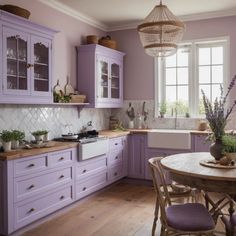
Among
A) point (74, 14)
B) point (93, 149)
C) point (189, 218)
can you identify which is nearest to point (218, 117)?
point (189, 218)

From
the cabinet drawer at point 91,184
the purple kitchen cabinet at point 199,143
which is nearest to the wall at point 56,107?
the cabinet drawer at point 91,184

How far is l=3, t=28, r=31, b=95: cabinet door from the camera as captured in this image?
321 centimetres

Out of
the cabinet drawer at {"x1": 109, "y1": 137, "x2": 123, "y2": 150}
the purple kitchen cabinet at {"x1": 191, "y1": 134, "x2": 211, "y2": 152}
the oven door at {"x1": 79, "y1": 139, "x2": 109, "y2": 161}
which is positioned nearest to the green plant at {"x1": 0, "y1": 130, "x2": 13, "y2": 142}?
the oven door at {"x1": 79, "y1": 139, "x2": 109, "y2": 161}

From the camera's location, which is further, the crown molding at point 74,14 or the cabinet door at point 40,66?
the crown molding at point 74,14

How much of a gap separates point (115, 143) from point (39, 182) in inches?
68.0

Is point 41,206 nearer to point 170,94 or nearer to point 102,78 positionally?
point 102,78

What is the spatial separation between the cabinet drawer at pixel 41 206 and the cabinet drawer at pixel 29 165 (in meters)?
0.31

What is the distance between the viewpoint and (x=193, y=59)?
205 inches

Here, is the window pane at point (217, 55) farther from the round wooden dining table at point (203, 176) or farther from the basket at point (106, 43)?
the round wooden dining table at point (203, 176)

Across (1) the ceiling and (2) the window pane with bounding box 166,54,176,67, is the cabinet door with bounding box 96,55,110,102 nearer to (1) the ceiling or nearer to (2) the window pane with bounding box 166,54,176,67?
(1) the ceiling

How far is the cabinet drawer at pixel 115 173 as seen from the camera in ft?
15.4

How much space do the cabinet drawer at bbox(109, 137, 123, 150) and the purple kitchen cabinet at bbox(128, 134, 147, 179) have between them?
0.26 meters

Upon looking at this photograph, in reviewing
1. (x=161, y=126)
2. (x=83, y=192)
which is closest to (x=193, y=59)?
(x=161, y=126)

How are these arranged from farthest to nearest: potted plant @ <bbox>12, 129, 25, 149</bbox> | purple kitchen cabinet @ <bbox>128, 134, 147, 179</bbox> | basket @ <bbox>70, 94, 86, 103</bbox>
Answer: purple kitchen cabinet @ <bbox>128, 134, 147, 179</bbox>, basket @ <bbox>70, 94, 86, 103</bbox>, potted plant @ <bbox>12, 129, 25, 149</bbox>
